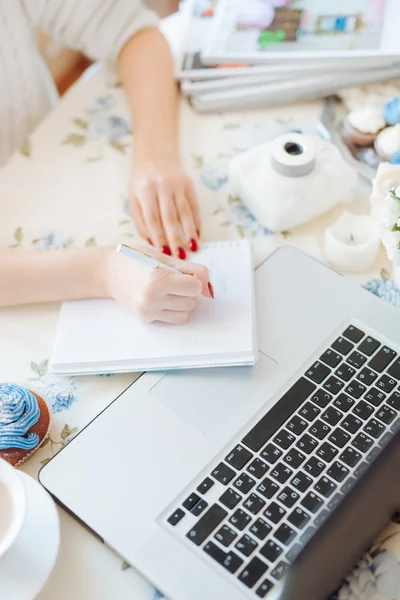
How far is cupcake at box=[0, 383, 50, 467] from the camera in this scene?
2.03 ft

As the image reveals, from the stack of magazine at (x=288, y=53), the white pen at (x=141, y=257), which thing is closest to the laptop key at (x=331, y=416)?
the white pen at (x=141, y=257)

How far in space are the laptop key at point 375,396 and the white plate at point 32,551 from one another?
1.07ft

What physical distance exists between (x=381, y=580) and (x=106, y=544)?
247 mm

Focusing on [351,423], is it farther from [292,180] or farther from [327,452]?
[292,180]

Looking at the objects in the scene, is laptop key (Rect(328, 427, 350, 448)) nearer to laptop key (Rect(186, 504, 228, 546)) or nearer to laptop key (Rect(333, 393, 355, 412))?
laptop key (Rect(333, 393, 355, 412))

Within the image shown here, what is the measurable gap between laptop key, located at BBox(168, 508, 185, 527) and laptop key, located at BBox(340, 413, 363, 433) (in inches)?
7.0

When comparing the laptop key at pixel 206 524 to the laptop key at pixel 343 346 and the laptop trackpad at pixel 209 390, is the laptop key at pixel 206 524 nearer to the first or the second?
the laptop trackpad at pixel 209 390

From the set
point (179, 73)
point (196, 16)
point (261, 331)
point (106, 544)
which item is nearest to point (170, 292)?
point (261, 331)

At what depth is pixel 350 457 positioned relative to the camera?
605 mm

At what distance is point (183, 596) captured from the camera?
541mm

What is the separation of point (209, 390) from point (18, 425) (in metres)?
0.20

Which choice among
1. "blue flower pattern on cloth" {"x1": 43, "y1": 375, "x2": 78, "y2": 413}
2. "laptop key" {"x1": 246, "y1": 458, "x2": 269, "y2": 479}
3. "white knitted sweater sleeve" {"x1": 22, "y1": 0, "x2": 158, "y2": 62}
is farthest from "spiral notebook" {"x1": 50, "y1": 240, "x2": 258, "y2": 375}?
"white knitted sweater sleeve" {"x1": 22, "y1": 0, "x2": 158, "y2": 62}

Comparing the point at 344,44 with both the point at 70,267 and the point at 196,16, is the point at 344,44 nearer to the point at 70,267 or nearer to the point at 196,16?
the point at 196,16

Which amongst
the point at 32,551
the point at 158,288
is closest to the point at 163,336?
the point at 158,288
